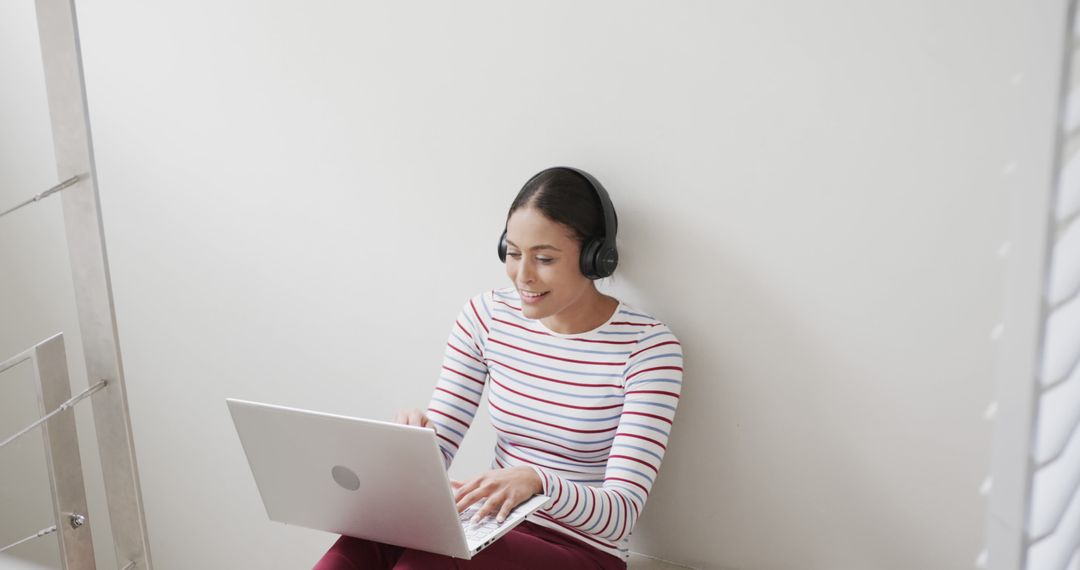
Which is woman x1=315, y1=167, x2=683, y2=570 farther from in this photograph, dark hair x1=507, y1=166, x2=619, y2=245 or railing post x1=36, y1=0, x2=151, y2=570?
railing post x1=36, y1=0, x2=151, y2=570

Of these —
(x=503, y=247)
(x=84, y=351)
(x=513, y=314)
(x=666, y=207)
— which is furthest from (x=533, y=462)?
(x=84, y=351)

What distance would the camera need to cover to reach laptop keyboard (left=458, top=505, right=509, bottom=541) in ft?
4.56

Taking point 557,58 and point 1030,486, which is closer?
point 1030,486

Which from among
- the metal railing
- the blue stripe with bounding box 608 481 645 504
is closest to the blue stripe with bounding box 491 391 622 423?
the blue stripe with bounding box 608 481 645 504

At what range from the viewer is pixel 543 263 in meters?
1.58

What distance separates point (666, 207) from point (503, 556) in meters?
0.57

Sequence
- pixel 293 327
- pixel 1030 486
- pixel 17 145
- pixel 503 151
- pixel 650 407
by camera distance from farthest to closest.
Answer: pixel 17 145 → pixel 293 327 → pixel 503 151 → pixel 650 407 → pixel 1030 486

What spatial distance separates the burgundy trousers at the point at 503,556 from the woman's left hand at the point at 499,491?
0.11 m

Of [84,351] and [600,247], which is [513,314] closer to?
[600,247]

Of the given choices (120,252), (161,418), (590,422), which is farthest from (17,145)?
(590,422)

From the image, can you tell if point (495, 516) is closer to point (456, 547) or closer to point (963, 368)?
point (456, 547)

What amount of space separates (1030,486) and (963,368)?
1.06 meters

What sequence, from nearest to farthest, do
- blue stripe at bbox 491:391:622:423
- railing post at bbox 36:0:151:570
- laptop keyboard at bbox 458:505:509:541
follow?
railing post at bbox 36:0:151:570
laptop keyboard at bbox 458:505:509:541
blue stripe at bbox 491:391:622:423

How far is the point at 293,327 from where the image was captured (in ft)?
6.84
